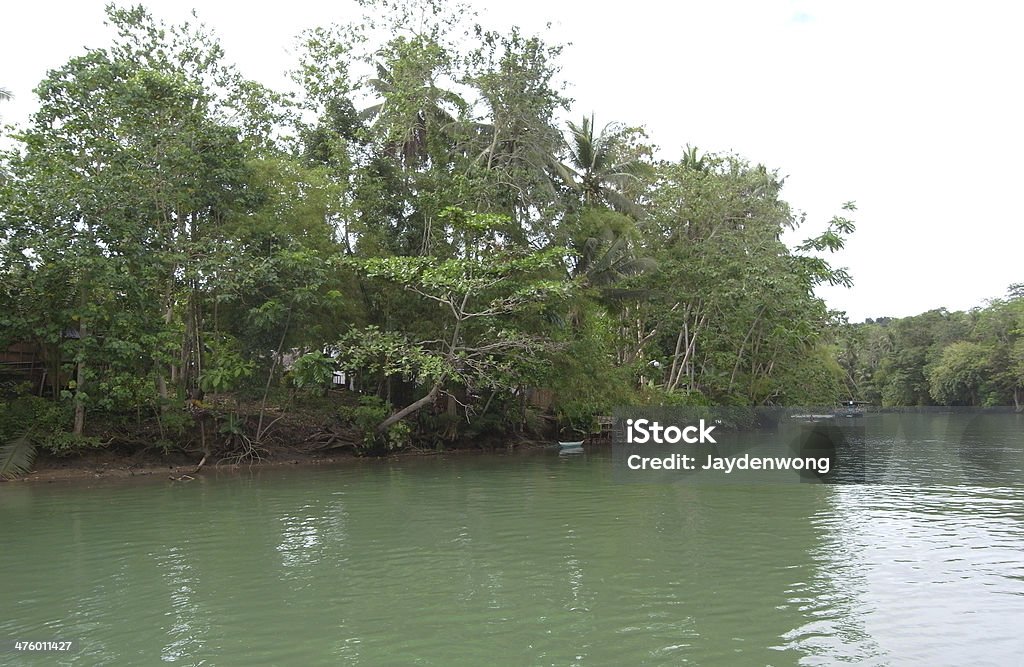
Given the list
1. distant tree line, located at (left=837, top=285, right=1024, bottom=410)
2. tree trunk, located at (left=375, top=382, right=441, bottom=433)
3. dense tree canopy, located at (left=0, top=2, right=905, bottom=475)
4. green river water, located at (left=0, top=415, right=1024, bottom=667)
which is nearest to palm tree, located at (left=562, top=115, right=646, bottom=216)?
dense tree canopy, located at (left=0, top=2, right=905, bottom=475)

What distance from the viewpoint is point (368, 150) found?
20484mm

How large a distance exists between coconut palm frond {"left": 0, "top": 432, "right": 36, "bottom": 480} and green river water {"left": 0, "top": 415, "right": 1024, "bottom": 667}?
5.34 feet

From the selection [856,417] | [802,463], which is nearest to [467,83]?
[802,463]

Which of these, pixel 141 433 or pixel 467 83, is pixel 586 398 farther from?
pixel 141 433

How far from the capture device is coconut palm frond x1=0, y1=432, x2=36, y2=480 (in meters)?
15.0

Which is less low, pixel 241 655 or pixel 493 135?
pixel 493 135

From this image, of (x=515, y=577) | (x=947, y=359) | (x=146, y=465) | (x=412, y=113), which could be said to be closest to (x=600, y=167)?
(x=412, y=113)

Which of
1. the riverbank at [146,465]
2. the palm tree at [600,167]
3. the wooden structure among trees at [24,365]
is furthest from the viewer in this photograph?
the palm tree at [600,167]

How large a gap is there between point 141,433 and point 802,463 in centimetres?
1511

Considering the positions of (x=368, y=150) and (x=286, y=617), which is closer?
(x=286, y=617)

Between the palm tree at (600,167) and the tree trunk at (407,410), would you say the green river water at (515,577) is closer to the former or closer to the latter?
the tree trunk at (407,410)

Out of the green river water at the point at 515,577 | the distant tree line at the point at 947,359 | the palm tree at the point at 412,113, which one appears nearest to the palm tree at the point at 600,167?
the palm tree at the point at 412,113

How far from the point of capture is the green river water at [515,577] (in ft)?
18.4

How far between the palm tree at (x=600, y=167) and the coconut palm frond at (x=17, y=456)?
16.1 metres
